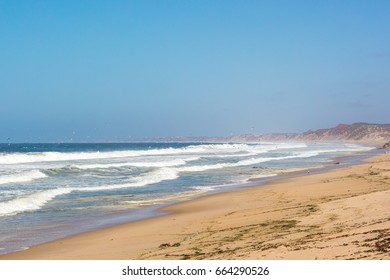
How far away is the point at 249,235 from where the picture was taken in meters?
10.3

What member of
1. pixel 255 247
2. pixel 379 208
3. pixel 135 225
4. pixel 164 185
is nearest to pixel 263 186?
pixel 164 185

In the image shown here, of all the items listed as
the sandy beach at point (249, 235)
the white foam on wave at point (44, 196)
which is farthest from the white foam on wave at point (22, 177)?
the sandy beach at point (249, 235)

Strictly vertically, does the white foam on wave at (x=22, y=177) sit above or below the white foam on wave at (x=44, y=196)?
above

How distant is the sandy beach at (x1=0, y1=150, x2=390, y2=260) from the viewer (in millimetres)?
7910

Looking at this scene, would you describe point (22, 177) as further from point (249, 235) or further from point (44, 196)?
point (249, 235)

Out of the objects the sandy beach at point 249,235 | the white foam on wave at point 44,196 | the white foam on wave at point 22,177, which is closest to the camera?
the sandy beach at point 249,235

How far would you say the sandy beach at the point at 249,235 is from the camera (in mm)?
7910

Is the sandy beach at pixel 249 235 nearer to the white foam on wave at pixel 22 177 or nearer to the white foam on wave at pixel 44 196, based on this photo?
the white foam on wave at pixel 44 196

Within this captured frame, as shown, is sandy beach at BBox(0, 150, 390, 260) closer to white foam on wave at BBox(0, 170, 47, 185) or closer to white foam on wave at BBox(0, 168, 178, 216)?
white foam on wave at BBox(0, 168, 178, 216)

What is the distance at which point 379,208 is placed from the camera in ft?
36.2

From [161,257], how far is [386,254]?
13.0ft

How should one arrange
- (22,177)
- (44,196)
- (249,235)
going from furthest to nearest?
(22,177) → (44,196) → (249,235)

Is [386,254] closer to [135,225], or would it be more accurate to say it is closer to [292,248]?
[292,248]

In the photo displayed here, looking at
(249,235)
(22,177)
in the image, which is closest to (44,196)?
(22,177)
